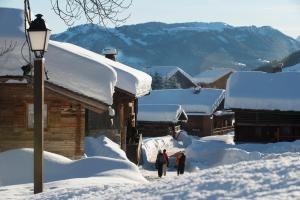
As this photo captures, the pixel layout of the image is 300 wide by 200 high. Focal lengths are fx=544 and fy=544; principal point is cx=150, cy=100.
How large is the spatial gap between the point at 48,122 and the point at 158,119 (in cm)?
2881

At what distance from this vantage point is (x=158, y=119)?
44.2 m

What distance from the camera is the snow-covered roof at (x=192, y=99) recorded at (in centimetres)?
5128

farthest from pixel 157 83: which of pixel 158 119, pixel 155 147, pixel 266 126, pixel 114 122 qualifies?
pixel 114 122

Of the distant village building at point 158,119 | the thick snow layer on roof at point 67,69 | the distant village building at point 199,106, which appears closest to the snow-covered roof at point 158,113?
the distant village building at point 158,119

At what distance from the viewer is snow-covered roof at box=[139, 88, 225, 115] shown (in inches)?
2019

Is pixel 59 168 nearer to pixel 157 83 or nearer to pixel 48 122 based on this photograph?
pixel 48 122

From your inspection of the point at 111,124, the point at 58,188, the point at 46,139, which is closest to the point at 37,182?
the point at 58,188

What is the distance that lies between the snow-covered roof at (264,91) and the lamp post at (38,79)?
991 inches

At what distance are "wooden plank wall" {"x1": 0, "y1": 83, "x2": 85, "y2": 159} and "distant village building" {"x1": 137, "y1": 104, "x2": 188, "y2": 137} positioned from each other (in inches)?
1096

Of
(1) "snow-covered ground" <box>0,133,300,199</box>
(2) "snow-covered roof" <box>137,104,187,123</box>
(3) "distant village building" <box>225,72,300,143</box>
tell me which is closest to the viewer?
(1) "snow-covered ground" <box>0,133,300,199</box>

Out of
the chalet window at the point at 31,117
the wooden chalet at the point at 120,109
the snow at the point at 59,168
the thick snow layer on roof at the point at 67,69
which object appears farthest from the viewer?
the wooden chalet at the point at 120,109

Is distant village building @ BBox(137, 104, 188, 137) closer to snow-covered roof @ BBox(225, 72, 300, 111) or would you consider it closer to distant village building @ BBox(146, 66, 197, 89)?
snow-covered roof @ BBox(225, 72, 300, 111)

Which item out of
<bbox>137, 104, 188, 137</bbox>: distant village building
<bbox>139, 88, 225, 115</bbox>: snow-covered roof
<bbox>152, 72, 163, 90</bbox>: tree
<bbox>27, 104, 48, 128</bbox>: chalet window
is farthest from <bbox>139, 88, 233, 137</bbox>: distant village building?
<bbox>27, 104, 48, 128</bbox>: chalet window

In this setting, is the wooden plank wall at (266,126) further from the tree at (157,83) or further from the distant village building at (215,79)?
the distant village building at (215,79)
